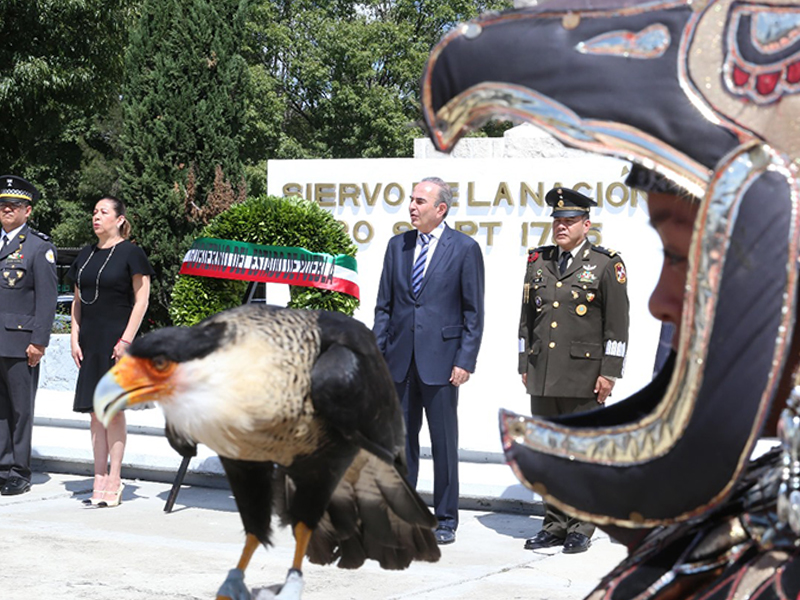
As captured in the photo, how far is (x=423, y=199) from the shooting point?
21.3 ft

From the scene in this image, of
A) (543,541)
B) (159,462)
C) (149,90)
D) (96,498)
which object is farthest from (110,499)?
(149,90)

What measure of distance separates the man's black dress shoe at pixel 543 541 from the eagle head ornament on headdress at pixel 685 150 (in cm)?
507

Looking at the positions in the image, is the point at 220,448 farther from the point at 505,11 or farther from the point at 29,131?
the point at 29,131

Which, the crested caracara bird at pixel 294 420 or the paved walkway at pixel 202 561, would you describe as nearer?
the crested caracara bird at pixel 294 420

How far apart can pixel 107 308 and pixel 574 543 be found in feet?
11.0

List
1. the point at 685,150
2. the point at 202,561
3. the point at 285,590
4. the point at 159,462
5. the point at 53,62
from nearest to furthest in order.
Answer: the point at 685,150, the point at 285,590, the point at 202,561, the point at 159,462, the point at 53,62

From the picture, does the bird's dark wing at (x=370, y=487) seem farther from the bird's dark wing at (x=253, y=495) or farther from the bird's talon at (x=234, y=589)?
the bird's talon at (x=234, y=589)

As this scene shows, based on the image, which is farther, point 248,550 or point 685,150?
point 248,550

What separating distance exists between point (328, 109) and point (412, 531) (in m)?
37.0

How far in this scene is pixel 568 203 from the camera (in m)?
6.52

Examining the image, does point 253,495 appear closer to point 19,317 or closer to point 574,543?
point 574,543

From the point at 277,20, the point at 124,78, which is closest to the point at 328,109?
the point at 277,20

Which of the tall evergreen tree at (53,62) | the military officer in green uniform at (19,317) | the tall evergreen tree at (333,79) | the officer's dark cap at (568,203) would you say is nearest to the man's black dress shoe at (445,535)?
the officer's dark cap at (568,203)

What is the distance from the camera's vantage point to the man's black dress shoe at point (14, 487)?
25.8ft
